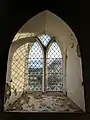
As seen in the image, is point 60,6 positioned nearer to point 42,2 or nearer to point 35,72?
point 42,2

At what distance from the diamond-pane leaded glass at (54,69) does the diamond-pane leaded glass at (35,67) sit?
85mm

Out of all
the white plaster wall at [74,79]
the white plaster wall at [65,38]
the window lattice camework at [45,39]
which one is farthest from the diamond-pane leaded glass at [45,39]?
the white plaster wall at [74,79]

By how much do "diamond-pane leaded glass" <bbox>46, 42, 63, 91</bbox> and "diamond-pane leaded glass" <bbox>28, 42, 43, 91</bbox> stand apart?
8 cm

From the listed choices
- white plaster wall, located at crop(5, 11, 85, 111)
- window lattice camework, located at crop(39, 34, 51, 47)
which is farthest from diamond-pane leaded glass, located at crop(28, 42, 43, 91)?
white plaster wall, located at crop(5, 11, 85, 111)

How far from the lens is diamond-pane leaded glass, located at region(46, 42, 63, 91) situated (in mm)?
2572

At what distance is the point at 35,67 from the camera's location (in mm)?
2631

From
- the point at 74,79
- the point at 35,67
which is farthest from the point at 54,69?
the point at 74,79

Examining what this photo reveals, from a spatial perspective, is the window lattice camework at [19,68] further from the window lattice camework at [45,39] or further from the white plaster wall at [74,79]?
the white plaster wall at [74,79]

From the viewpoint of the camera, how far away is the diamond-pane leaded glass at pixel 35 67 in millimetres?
2578

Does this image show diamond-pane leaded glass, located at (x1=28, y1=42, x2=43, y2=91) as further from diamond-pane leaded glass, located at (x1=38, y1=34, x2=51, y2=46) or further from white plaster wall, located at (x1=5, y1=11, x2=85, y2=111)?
white plaster wall, located at (x1=5, y1=11, x2=85, y2=111)

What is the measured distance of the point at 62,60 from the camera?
264cm

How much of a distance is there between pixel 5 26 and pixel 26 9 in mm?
238
